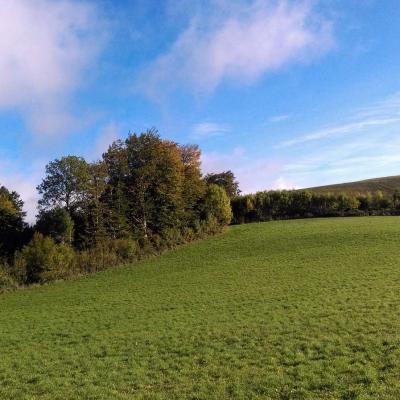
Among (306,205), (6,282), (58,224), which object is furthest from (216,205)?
(6,282)

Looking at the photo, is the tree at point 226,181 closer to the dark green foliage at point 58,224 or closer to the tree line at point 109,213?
the tree line at point 109,213

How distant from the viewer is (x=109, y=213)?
5984 cm

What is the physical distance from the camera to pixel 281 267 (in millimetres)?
41188

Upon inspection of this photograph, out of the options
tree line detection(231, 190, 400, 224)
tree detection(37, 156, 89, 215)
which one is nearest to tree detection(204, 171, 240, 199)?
tree line detection(231, 190, 400, 224)

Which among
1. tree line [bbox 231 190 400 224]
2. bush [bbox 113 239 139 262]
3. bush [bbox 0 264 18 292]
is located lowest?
bush [bbox 0 264 18 292]

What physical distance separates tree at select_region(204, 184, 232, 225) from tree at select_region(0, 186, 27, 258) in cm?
2892

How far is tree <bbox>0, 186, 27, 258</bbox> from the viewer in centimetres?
5944

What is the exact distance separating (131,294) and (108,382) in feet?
69.4

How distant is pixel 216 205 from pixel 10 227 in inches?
1275

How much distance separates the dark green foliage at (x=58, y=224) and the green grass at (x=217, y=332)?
1068 centimetres

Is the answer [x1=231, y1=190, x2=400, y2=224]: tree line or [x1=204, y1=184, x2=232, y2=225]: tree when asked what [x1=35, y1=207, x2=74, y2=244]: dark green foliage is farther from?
[x1=231, y1=190, x2=400, y2=224]: tree line

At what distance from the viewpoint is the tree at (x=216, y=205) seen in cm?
7131

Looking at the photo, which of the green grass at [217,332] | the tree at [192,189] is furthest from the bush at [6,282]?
the tree at [192,189]

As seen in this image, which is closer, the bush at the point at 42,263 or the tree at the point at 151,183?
the bush at the point at 42,263
